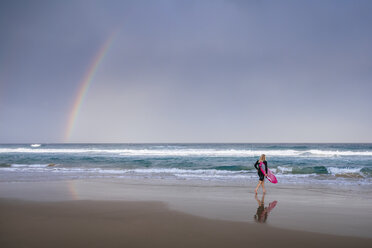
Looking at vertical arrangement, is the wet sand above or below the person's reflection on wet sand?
above

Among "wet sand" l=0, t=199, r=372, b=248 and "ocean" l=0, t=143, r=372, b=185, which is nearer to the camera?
"wet sand" l=0, t=199, r=372, b=248

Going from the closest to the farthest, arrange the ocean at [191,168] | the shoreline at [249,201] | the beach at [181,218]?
the beach at [181,218]
the shoreline at [249,201]
the ocean at [191,168]

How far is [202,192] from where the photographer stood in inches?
383

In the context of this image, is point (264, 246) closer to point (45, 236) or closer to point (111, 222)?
point (111, 222)

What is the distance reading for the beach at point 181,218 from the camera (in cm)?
466

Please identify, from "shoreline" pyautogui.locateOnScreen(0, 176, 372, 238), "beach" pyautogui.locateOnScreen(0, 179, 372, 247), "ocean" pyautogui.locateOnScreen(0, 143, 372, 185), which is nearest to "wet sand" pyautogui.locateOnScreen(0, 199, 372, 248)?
"beach" pyautogui.locateOnScreen(0, 179, 372, 247)

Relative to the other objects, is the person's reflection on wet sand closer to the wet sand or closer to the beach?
the beach

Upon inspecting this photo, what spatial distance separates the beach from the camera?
466cm

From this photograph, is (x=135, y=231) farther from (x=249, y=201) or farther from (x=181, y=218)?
(x=249, y=201)

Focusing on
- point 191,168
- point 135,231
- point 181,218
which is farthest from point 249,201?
point 191,168

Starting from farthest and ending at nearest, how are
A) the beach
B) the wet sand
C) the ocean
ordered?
the ocean
the beach
the wet sand

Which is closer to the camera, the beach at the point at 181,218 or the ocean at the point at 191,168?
the beach at the point at 181,218

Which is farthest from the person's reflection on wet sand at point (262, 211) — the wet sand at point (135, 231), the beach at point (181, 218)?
the wet sand at point (135, 231)

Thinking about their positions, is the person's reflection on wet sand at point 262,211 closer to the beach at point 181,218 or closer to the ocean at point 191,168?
the beach at point 181,218
